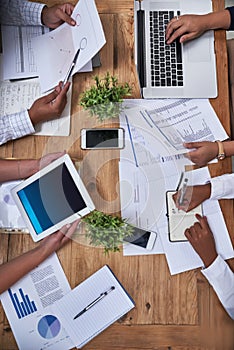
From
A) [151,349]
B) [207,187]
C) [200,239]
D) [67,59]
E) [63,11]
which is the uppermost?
[63,11]

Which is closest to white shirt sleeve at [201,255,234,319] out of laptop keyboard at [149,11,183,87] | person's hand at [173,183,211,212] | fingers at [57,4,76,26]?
person's hand at [173,183,211,212]

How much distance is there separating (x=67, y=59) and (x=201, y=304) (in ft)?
2.26

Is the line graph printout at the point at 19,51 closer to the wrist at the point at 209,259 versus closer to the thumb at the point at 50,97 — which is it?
the thumb at the point at 50,97

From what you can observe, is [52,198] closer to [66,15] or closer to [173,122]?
[173,122]

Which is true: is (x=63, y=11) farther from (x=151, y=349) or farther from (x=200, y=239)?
(x=151, y=349)

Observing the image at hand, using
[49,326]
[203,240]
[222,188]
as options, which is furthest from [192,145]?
[49,326]

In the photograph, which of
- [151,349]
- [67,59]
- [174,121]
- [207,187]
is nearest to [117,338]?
[151,349]

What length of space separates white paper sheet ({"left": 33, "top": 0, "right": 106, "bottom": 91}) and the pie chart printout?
0.58 metres

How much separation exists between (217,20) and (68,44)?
40 centimetres

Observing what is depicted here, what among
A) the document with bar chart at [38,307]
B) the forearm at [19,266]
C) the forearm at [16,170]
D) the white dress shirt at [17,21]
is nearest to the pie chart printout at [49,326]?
the document with bar chart at [38,307]

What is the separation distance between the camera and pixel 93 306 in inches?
47.3

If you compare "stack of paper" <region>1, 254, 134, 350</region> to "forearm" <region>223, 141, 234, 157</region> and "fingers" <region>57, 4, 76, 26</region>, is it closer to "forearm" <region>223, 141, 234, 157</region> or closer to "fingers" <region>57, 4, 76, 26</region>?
"forearm" <region>223, 141, 234, 157</region>

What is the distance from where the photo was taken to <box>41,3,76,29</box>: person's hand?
4.40ft

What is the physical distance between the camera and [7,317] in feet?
3.93
